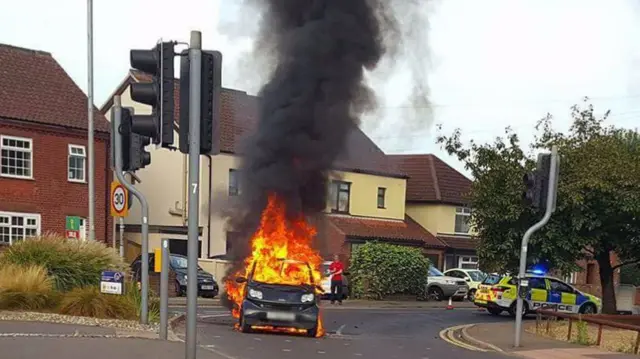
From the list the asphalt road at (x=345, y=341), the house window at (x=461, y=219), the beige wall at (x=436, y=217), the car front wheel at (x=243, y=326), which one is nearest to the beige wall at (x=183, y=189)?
the beige wall at (x=436, y=217)

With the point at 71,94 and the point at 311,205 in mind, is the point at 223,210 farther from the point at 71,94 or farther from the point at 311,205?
the point at 71,94

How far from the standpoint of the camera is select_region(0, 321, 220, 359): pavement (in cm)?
868

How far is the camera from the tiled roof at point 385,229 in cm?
3428

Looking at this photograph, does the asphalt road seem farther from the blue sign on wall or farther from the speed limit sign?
the speed limit sign

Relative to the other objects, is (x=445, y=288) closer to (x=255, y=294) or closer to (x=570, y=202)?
(x=570, y=202)

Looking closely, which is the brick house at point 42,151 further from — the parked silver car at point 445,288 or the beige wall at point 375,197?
Result: the parked silver car at point 445,288

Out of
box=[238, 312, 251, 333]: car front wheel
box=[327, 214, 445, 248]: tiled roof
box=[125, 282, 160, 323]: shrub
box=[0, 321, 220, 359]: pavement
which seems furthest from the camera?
box=[327, 214, 445, 248]: tiled roof

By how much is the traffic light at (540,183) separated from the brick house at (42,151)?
717 inches

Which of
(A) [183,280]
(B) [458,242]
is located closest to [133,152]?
(A) [183,280]

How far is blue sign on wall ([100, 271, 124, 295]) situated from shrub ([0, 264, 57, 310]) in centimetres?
173

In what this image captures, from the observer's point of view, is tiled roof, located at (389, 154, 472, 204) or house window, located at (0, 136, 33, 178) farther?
tiled roof, located at (389, 154, 472, 204)

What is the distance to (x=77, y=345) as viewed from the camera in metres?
9.34

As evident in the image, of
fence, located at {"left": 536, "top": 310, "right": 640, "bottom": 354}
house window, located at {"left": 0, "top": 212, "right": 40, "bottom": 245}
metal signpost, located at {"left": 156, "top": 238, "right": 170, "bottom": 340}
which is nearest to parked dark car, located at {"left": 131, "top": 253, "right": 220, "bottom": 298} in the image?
house window, located at {"left": 0, "top": 212, "right": 40, "bottom": 245}

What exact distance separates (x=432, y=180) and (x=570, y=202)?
21.7m
